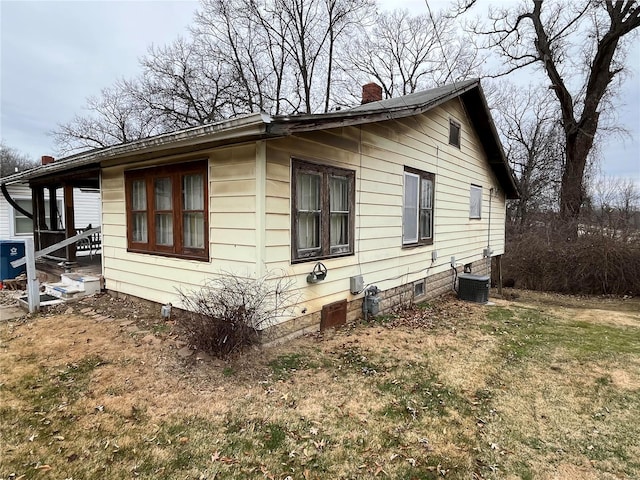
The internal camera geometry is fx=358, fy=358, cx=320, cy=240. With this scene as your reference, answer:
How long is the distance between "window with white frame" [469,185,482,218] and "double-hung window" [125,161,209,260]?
7768 mm

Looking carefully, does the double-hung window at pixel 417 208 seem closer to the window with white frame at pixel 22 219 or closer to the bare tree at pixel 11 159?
the window with white frame at pixel 22 219

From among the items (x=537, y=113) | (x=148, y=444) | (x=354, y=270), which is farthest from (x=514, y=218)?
(x=148, y=444)

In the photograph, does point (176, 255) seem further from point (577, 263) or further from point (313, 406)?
point (577, 263)

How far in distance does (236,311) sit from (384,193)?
11.4 ft

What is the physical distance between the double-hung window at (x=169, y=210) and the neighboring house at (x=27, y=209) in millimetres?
8675

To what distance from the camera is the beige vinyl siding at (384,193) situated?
14.4 ft

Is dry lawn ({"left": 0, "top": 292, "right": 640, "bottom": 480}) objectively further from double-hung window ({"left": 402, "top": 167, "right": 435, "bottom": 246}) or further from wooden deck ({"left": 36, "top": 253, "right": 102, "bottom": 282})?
double-hung window ({"left": 402, "top": 167, "right": 435, "bottom": 246})

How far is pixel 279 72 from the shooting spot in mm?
21094

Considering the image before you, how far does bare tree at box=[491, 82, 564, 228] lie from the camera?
20453 mm

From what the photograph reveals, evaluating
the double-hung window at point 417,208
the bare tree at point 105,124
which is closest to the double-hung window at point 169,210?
the double-hung window at point 417,208

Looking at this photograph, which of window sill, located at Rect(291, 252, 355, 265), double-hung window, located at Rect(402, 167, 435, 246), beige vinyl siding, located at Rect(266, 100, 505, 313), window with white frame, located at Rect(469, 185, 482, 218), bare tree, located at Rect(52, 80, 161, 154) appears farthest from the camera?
bare tree, located at Rect(52, 80, 161, 154)

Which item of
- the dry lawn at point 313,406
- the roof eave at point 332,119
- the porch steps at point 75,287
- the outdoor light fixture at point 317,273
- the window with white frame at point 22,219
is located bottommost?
the dry lawn at point 313,406

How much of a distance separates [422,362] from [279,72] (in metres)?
20.5

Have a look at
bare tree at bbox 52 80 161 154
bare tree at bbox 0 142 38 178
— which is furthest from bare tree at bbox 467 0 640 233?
bare tree at bbox 0 142 38 178
